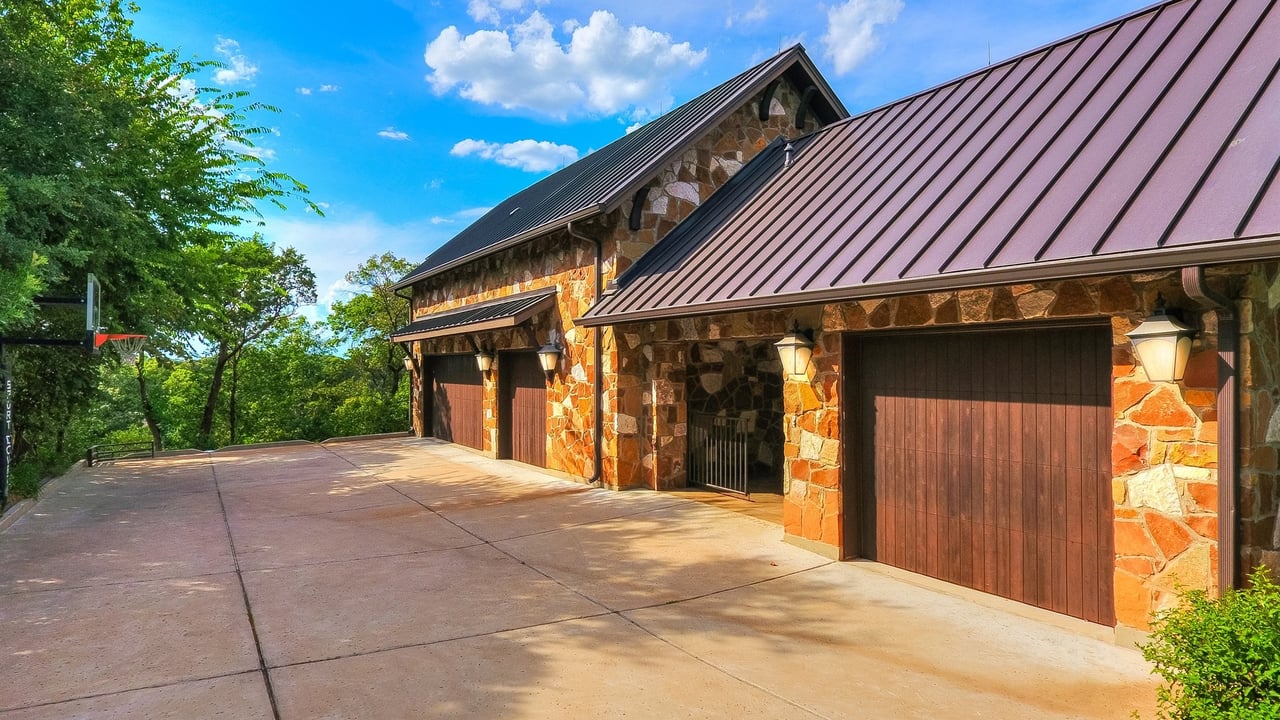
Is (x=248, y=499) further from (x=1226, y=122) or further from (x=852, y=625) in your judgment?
(x=1226, y=122)

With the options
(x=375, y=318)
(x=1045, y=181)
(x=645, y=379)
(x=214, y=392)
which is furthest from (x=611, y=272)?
(x=214, y=392)

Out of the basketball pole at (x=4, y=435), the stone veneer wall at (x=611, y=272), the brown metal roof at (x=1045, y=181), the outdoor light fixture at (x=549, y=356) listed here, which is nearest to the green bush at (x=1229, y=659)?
the brown metal roof at (x=1045, y=181)

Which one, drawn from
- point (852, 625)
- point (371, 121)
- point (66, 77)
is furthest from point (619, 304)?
point (371, 121)

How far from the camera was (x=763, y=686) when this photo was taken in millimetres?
3896

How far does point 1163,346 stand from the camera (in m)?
4.11

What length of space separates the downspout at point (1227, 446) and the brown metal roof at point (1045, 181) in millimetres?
648

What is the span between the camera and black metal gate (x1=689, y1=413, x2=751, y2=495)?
32.7 ft

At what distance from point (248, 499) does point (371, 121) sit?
514 inches

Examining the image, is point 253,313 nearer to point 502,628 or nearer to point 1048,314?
point 502,628

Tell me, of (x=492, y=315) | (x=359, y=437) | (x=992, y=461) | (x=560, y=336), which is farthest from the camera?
(x=359, y=437)

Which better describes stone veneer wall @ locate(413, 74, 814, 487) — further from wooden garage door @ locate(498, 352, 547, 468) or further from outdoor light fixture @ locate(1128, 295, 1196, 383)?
outdoor light fixture @ locate(1128, 295, 1196, 383)

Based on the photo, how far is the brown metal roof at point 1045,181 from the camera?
4.20m

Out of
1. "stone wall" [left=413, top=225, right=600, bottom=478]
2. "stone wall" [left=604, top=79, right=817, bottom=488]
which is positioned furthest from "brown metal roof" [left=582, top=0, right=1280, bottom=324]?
"stone wall" [left=413, top=225, right=600, bottom=478]

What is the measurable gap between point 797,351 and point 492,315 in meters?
6.82
